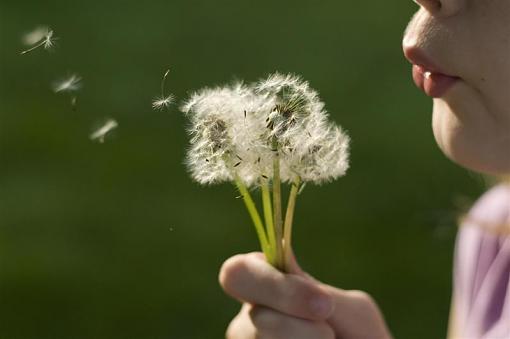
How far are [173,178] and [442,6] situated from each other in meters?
1.57

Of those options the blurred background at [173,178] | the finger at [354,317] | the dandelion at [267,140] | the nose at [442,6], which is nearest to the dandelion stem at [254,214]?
the dandelion at [267,140]

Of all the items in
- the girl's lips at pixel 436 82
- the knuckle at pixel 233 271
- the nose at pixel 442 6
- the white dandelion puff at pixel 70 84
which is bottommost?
the knuckle at pixel 233 271

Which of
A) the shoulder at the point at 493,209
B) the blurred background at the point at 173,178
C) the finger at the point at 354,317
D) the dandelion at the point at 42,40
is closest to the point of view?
the dandelion at the point at 42,40

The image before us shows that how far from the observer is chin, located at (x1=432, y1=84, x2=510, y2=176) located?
0.85m

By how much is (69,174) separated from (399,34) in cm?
92

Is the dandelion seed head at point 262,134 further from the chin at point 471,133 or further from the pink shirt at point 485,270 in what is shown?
the pink shirt at point 485,270

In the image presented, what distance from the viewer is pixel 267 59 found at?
7.54 ft

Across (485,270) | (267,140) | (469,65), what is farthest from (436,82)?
(485,270)

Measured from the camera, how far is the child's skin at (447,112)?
0.83 meters

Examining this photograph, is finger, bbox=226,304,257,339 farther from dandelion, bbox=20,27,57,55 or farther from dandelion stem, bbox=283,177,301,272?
dandelion, bbox=20,27,57,55

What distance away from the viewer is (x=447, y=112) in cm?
88

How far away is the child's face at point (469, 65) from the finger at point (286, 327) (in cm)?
20

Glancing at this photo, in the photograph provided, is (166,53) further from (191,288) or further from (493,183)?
(493,183)

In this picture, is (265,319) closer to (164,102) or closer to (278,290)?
(278,290)
